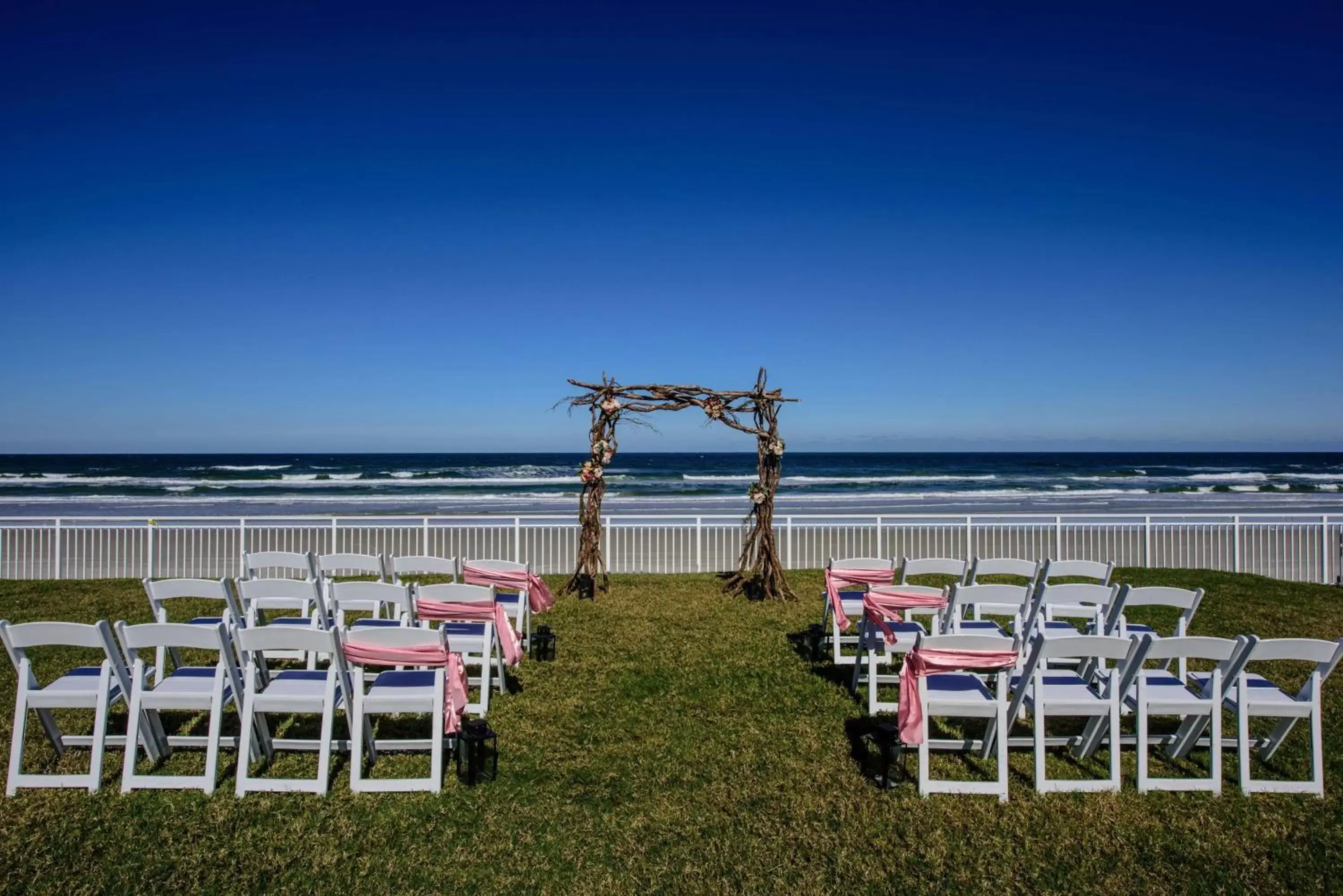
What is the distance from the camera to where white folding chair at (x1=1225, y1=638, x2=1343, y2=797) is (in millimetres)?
4199

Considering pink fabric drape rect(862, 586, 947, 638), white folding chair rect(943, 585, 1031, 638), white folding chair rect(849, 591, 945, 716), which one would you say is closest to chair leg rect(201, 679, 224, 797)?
white folding chair rect(849, 591, 945, 716)

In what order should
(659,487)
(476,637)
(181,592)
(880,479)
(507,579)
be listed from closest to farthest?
(181,592) → (476,637) → (507,579) → (659,487) → (880,479)

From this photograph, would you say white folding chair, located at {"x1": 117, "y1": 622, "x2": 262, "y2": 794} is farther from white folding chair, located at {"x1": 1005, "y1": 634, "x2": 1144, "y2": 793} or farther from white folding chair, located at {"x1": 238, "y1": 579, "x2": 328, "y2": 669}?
white folding chair, located at {"x1": 1005, "y1": 634, "x2": 1144, "y2": 793}

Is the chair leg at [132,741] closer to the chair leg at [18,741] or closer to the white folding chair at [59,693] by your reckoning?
the white folding chair at [59,693]

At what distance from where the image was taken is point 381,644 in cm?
446

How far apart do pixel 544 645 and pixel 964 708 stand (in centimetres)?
375

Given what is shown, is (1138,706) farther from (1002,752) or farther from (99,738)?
(99,738)

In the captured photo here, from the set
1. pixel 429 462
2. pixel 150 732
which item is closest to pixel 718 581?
pixel 150 732

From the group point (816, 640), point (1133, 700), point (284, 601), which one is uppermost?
point (284, 601)

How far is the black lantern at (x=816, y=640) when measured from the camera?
700cm

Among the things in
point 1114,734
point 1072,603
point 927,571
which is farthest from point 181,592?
point 1072,603

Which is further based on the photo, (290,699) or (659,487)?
(659,487)

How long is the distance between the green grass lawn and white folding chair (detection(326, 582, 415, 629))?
0.90 meters

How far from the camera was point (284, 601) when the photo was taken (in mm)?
6320
